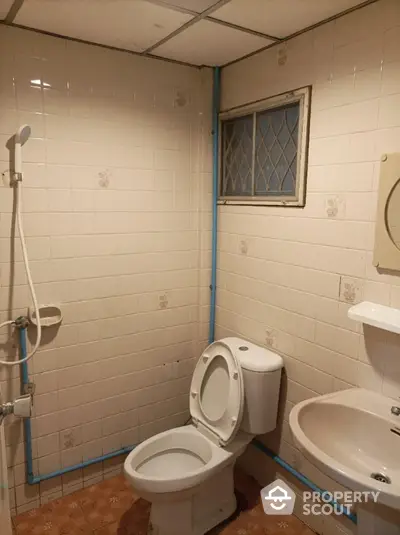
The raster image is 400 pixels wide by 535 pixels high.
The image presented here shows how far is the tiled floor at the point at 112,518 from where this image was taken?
1.94m

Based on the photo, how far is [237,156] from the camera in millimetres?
2303

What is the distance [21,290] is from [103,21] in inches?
48.4

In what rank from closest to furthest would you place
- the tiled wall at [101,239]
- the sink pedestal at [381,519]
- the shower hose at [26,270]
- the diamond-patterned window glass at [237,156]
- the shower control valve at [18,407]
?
1. the shower control valve at [18,407]
2. the sink pedestal at [381,519]
3. the shower hose at [26,270]
4. the tiled wall at [101,239]
5. the diamond-patterned window glass at [237,156]

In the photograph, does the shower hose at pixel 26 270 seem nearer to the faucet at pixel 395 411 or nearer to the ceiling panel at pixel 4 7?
the ceiling panel at pixel 4 7

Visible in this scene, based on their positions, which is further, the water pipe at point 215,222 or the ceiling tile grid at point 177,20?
the water pipe at point 215,222

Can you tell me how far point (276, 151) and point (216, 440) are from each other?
1446 mm

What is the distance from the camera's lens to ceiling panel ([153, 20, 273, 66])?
1796 mm

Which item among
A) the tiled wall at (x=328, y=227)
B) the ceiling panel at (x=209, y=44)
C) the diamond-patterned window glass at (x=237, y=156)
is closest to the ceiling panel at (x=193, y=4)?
the ceiling panel at (x=209, y=44)

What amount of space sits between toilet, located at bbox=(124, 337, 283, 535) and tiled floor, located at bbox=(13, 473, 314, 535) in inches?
4.1

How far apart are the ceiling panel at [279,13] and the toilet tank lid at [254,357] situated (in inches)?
57.7

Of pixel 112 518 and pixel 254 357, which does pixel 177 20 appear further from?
pixel 112 518

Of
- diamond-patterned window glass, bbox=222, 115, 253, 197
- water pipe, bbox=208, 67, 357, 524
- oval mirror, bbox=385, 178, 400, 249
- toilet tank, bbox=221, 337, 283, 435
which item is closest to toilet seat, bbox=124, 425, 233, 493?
toilet tank, bbox=221, 337, 283, 435

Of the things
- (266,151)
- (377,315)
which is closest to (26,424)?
(377,315)
